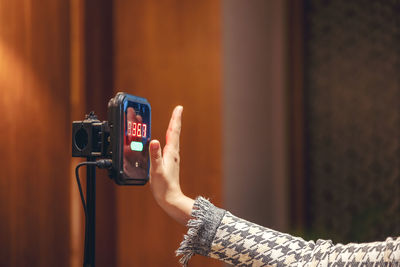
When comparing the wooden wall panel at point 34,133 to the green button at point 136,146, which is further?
the wooden wall panel at point 34,133

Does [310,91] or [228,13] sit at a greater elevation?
[228,13]

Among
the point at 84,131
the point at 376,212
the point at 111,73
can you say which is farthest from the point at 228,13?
the point at 84,131

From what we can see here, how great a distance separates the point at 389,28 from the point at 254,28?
75 centimetres

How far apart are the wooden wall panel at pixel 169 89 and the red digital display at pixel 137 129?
1.27 meters

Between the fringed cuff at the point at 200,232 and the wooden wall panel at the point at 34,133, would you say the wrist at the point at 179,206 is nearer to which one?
the fringed cuff at the point at 200,232

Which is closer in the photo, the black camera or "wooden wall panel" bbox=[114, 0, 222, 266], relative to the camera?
the black camera

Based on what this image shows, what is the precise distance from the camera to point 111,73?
2.36 meters

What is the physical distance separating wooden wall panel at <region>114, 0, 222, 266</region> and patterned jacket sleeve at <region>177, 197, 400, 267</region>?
4.39 ft

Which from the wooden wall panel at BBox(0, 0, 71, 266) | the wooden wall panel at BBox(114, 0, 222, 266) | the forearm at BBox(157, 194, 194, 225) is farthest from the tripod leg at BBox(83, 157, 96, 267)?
the wooden wall panel at BBox(114, 0, 222, 266)

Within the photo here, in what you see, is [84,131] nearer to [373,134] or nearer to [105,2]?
[105,2]

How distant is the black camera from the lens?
826 millimetres

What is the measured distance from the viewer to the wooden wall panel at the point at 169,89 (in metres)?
2.19

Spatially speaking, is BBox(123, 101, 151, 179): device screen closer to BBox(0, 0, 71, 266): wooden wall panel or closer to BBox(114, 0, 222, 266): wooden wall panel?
BBox(0, 0, 71, 266): wooden wall panel

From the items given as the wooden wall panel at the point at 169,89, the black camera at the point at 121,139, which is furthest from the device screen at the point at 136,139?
the wooden wall panel at the point at 169,89
